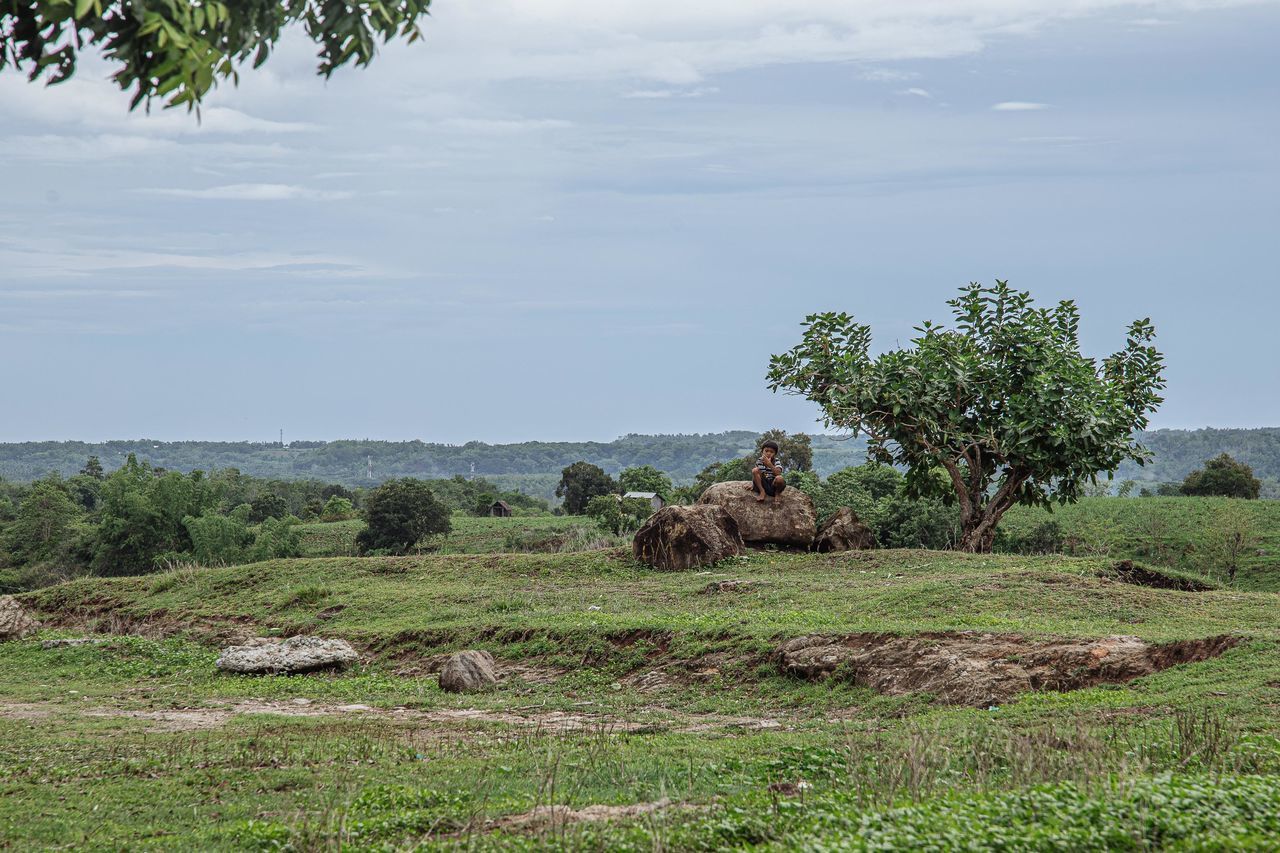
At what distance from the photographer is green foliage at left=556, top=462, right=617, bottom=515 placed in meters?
62.6

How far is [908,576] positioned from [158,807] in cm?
1417

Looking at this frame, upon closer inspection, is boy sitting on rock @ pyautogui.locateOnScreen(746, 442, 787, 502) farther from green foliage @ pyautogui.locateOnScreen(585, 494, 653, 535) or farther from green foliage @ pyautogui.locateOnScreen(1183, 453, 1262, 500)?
green foliage @ pyautogui.locateOnScreen(1183, 453, 1262, 500)

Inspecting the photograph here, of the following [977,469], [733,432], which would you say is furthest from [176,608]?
[733,432]

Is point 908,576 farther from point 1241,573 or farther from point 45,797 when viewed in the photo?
point 1241,573

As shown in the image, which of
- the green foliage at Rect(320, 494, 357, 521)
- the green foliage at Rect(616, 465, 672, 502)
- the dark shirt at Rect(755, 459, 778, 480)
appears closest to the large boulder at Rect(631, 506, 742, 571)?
the dark shirt at Rect(755, 459, 778, 480)

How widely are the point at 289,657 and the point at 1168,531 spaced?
36.0 meters

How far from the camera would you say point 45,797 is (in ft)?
27.5

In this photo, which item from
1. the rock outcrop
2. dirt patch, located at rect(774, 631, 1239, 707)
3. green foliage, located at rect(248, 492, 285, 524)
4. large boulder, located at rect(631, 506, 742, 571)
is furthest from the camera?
green foliage, located at rect(248, 492, 285, 524)

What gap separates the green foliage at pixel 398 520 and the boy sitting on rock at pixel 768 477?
2258cm

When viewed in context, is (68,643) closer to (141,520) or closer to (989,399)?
(989,399)

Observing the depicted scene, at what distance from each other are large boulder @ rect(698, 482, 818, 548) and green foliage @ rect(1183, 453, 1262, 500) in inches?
1408

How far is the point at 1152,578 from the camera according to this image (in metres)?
19.2

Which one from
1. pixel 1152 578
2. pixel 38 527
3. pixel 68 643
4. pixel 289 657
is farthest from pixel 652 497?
pixel 289 657

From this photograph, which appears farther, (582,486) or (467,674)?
(582,486)
